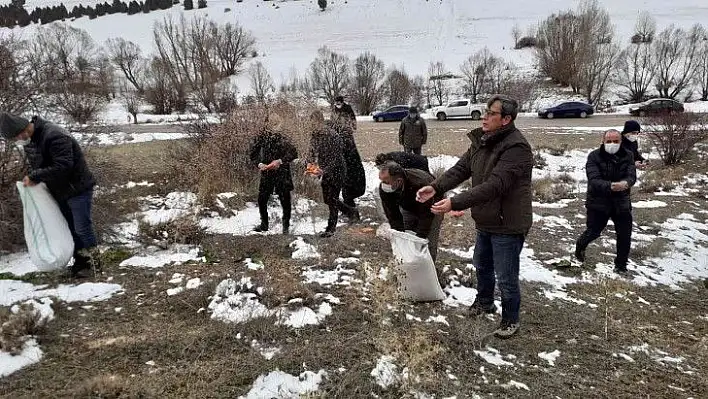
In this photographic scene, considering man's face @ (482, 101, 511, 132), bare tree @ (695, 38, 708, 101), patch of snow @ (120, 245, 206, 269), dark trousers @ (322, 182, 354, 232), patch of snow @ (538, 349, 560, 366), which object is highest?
bare tree @ (695, 38, 708, 101)

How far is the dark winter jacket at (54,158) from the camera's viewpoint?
3631 mm

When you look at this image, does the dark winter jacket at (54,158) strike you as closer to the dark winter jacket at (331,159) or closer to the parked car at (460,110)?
the dark winter jacket at (331,159)

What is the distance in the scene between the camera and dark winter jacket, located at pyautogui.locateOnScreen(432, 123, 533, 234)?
292 cm

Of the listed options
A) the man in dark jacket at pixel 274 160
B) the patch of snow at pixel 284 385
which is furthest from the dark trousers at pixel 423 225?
the man in dark jacket at pixel 274 160

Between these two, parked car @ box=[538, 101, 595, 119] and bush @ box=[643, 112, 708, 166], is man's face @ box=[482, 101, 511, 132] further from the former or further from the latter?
parked car @ box=[538, 101, 595, 119]

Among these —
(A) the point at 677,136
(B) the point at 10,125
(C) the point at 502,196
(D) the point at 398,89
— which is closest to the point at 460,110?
(D) the point at 398,89

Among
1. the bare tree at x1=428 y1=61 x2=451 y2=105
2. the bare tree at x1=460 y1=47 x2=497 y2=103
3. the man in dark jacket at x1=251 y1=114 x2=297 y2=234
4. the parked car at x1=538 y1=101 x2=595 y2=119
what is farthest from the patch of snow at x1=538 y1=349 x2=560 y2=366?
the bare tree at x1=460 y1=47 x2=497 y2=103

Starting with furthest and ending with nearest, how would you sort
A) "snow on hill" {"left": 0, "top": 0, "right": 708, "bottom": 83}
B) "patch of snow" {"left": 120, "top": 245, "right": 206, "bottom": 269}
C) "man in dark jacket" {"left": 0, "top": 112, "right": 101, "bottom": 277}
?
"snow on hill" {"left": 0, "top": 0, "right": 708, "bottom": 83} → "patch of snow" {"left": 120, "top": 245, "right": 206, "bottom": 269} → "man in dark jacket" {"left": 0, "top": 112, "right": 101, "bottom": 277}

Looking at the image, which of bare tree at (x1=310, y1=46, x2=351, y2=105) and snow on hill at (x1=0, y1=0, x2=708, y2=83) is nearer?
bare tree at (x1=310, y1=46, x2=351, y2=105)

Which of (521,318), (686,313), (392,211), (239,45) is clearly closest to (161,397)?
(392,211)

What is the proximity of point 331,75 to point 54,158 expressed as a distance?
108ft

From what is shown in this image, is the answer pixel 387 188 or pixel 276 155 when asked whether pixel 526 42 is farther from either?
pixel 387 188

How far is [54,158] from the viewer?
11.9 ft

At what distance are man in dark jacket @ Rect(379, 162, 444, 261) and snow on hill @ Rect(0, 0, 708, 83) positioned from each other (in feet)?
129
